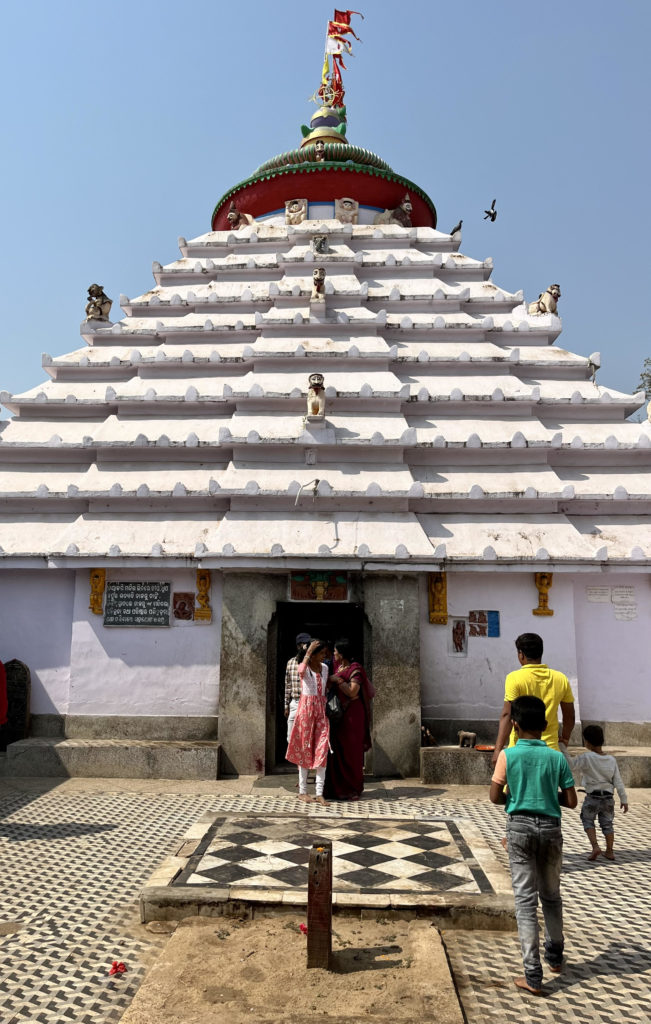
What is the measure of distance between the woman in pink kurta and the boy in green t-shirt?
4335 mm

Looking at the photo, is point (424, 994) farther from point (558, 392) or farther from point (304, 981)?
point (558, 392)

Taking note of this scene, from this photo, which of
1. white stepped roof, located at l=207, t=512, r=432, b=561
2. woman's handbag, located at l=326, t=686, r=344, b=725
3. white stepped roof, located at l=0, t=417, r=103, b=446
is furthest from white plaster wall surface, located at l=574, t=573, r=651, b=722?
white stepped roof, located at l=0, t=417, r=103, b=446

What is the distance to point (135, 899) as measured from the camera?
19.7 ft

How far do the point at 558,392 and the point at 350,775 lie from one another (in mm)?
7987

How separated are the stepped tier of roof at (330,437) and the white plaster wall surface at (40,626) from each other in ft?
1.69

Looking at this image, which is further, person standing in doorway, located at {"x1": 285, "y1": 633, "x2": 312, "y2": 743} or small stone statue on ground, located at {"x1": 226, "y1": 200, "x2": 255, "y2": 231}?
small stone statue on ground, located at {"x1": 226, "y1": 200, "x2": 255, "y2": 231}

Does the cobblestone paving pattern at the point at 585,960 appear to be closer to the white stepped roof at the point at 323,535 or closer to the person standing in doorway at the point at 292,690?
the person standing in doorway at the point at 292,690

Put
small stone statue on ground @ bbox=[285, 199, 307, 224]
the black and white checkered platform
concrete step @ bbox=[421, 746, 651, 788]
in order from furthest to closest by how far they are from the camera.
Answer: small stone statue on ground @ bbox=[285, 199, 307, 224] → concrete step @ bbox=[421, 746, 651, 788] → the black and white checkered platform

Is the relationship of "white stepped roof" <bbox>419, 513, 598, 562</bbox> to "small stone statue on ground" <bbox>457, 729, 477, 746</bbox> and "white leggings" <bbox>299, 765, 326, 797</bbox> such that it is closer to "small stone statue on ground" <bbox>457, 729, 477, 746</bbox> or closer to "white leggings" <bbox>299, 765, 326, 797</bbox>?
"small stone statue on ground" <bbox>457, 729, 477, 746</bbox>

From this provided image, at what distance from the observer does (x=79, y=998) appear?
4473 mm

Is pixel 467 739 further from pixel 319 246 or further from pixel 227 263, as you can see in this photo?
pixel 227 263

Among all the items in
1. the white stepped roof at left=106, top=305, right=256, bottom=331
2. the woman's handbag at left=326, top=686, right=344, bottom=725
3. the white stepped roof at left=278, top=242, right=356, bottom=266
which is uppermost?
the white stepped roof at left=278, top=242, right=356, bottom=266

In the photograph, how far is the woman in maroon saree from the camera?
906cm

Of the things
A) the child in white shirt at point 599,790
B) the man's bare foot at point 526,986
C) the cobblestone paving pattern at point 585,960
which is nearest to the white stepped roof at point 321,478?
the child in white shirt at point 599,790
